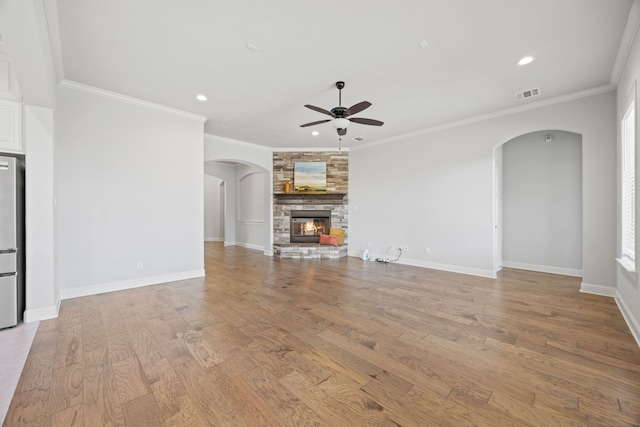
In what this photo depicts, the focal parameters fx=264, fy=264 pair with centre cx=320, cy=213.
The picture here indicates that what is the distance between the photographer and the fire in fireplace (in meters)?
7.45

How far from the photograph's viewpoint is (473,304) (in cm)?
346

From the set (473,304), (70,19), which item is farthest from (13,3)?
(473,304)

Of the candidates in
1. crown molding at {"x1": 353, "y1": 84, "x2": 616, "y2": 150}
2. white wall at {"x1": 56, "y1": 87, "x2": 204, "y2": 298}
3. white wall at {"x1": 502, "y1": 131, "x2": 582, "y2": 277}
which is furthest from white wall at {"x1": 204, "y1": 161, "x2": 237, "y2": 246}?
white wall at {"x1": 502, "y1": 131, "x2": 582, "y2": 277}

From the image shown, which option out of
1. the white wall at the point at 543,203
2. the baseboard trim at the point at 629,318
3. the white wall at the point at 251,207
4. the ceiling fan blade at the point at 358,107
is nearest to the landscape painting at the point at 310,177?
the white wall at the point at 251,207

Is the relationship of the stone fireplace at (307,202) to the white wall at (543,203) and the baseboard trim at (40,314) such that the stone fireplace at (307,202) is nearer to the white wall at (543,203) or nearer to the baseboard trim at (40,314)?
the white wall at (543,203)

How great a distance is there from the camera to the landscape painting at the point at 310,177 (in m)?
7.19

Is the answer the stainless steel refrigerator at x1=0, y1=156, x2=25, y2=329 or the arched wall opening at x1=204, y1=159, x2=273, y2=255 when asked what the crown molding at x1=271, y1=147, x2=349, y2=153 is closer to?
the arched wall opening at x1=204, y1=159, x2=273, y2=255

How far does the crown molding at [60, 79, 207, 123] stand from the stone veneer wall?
2.69 m

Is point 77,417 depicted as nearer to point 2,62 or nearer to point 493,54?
point 2,62

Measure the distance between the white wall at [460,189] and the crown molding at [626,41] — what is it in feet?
1.87

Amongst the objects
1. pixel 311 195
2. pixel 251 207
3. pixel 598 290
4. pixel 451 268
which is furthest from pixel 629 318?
pixel 251 207

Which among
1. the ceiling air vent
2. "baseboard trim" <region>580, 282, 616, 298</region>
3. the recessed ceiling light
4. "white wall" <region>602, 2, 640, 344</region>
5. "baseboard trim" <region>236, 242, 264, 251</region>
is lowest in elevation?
"baseboard trim" <region>580, 282, 616, 298</region>

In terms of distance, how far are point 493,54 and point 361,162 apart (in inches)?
162

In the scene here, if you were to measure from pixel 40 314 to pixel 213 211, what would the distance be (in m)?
7.95
